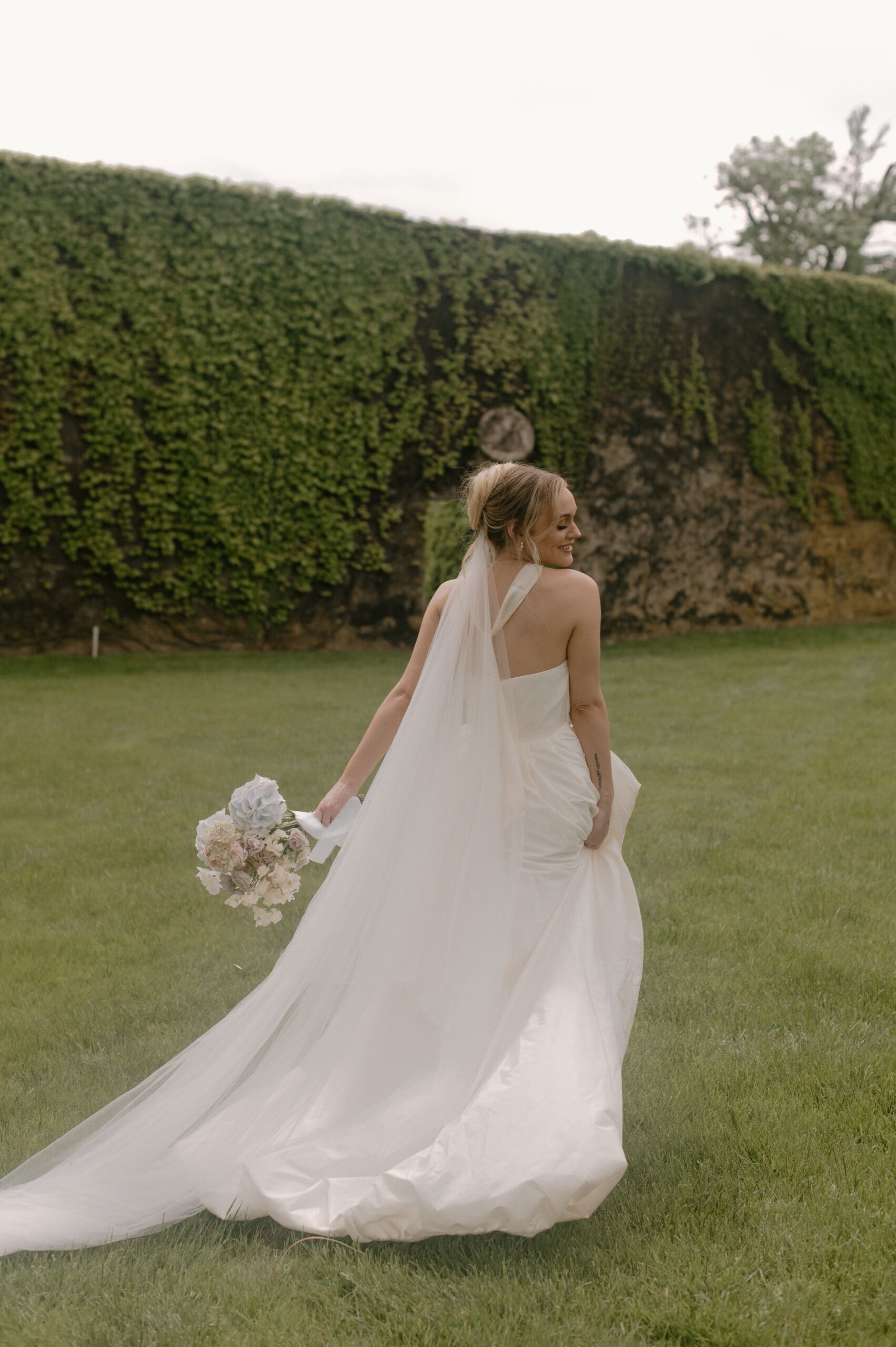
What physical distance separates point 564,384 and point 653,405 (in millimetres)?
1428

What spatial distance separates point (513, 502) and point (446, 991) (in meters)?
1.28

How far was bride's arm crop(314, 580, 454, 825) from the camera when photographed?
10.1 ft

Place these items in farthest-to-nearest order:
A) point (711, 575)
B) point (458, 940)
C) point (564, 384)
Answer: point (711, 575) → point (564, 384) → point (458, 940)

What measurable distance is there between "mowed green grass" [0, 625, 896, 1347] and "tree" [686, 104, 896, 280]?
29529 mm

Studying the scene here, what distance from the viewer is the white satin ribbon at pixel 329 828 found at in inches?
121

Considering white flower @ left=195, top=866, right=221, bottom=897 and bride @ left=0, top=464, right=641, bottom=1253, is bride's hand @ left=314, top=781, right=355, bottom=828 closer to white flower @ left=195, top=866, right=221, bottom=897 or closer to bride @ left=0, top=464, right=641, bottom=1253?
bride @ left=0, top=464, right=641, bottom=1253

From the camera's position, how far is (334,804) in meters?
3.13

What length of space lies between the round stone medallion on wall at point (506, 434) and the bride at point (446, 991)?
36.6 feet

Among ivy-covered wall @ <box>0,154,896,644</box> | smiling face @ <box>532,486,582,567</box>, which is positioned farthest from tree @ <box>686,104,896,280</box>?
smiling face @ <box>532,486,582,567</box>

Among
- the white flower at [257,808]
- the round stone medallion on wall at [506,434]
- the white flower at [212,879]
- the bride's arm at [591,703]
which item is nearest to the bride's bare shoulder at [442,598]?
the bride's arm at [591,703]

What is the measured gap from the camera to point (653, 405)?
14906 mm

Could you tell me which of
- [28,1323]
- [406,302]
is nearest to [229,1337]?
[28,1323]

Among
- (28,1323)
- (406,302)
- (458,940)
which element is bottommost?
(28,1323)

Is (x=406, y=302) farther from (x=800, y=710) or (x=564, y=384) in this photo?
(x=800, y=710)
